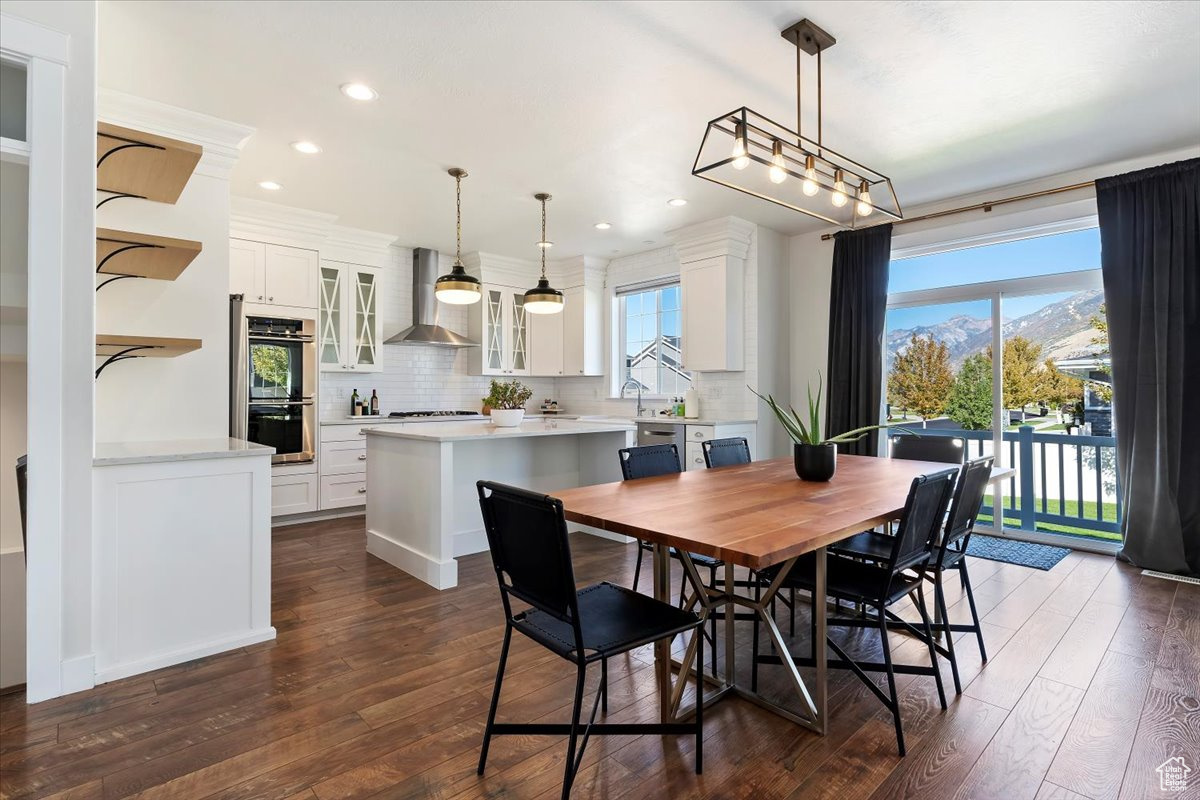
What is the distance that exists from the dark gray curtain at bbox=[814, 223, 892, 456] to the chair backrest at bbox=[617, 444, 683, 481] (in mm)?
2654

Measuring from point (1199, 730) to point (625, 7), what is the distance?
3328 millimetres

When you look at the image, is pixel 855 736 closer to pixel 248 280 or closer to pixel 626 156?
pixel 626 156

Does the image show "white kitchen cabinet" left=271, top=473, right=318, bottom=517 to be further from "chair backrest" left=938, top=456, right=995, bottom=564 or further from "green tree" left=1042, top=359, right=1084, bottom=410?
"green tree" left=1042, top=359, right=1084, bottom=410

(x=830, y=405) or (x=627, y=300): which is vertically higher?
(x=627, y=300)

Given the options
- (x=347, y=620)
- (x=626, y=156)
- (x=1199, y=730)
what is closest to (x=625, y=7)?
(x=626, y=156)

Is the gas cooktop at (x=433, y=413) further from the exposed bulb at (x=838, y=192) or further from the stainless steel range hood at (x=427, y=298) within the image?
the exposed bulb at (x=838, y=192)

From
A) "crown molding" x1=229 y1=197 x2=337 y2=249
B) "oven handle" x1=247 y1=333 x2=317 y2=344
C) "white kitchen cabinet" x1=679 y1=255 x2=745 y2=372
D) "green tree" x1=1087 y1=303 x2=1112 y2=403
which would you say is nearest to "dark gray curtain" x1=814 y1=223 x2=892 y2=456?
"white kitchen cabinet" x1=679 y1=255 x2=745 y2=372

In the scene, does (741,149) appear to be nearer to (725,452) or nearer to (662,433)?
(725,452)

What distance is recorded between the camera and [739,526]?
1760mm

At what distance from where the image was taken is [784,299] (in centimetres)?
575

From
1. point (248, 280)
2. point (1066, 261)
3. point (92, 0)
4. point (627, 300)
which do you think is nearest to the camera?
point (92, 0)

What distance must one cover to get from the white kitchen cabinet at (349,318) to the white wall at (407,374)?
0.52ft

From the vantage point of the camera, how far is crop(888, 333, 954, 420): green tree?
491 centimetres

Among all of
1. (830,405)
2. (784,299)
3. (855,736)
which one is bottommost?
(855,736)
